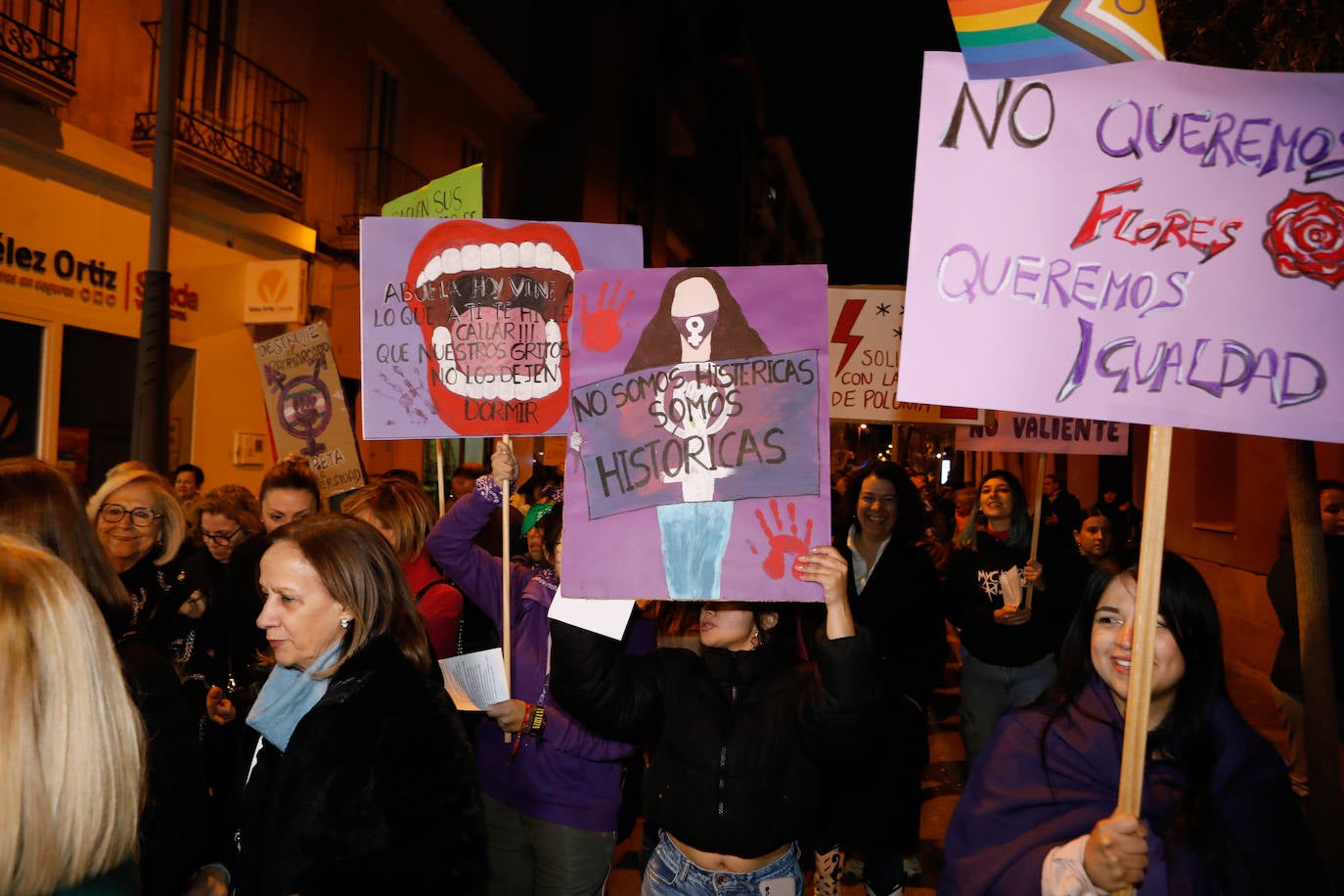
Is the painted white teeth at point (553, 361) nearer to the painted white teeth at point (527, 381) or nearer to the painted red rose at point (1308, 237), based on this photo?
the painted white teeth at point (527, 381)

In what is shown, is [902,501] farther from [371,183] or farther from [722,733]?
[371,183]

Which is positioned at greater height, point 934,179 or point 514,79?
point 514,79

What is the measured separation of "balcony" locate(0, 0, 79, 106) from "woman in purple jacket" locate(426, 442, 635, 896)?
7.49m

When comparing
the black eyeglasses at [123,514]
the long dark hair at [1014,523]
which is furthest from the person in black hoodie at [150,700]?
the long dark hair at [1014,523]

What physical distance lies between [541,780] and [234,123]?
11.0 metres

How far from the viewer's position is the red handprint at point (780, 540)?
8.90 ft

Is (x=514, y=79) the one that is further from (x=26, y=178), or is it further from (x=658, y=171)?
(x=26, y=178)

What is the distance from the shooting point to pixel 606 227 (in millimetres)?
3904

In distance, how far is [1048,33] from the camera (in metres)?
2.19

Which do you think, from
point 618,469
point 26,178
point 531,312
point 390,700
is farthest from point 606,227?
point 26,178

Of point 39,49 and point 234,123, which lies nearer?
point 39,49

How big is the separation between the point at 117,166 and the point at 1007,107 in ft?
34.1

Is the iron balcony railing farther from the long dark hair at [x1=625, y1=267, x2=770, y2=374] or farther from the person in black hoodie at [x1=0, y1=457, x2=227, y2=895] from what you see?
the long dark hair at [x1=625, y1=267, x2=770, y2=374]

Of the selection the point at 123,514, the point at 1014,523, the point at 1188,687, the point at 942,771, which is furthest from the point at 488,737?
the point at 942,771
